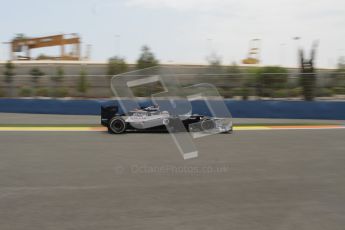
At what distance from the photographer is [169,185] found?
5.86 m

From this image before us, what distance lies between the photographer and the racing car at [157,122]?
34.0 ft

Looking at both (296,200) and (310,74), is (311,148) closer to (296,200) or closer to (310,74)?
(296,200)

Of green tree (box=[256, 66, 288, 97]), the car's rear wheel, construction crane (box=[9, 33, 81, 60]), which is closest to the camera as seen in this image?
the car's rear wheel

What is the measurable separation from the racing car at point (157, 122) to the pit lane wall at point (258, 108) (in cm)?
476

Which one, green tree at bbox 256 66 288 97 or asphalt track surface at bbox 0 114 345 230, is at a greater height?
asphalt track surface at bbox 0 114 345 230

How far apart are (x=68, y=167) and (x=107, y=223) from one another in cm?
283

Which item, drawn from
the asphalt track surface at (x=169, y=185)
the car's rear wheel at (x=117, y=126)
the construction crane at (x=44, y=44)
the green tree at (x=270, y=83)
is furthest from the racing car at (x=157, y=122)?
the construction crane at (x=44, y=44)

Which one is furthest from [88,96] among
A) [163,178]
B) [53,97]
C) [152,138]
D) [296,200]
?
[296,200]

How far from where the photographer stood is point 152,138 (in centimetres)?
1002

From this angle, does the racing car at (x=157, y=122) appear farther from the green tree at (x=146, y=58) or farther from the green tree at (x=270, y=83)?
the green tree at (x=146, y=58)

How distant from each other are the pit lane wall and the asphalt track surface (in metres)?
5.65

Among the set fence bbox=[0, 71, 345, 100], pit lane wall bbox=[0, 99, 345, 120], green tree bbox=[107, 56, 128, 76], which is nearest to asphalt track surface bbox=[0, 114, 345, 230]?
pit lane wall bbox=[0, 99, 345, 120]

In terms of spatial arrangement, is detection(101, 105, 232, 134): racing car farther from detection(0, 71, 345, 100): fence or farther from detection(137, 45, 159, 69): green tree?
detection(137, 45, 159, 69): green tree

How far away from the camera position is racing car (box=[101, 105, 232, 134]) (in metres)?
10.4
